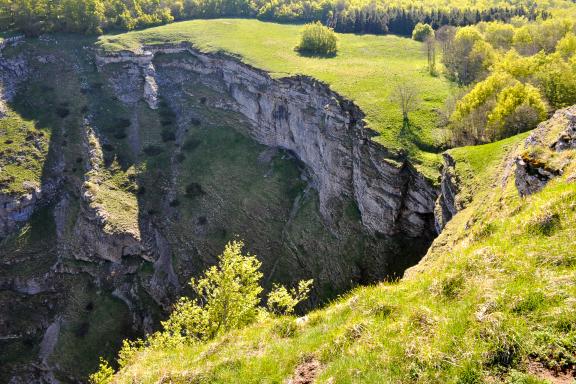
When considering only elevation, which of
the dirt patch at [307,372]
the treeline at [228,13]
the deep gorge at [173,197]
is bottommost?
the deep gorge at [173,197]

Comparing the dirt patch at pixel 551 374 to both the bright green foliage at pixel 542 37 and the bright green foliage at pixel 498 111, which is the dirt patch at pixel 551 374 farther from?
the bright green foliage at pixel 542 37

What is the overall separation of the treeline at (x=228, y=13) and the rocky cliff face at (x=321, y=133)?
20128 millimetres

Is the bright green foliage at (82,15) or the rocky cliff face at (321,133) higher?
the bright green foliage at (82,15)

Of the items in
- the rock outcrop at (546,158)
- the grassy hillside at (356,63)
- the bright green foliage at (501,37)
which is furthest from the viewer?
the bright green foliage at (501,37)

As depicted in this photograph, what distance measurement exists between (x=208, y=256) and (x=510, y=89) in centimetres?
4743

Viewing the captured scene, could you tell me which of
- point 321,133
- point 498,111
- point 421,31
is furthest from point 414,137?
point 421,31

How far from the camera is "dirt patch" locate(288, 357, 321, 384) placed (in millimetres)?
12406

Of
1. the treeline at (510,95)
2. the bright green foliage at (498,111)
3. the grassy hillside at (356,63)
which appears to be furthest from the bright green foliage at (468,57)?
the bright green foliage at (498,111)

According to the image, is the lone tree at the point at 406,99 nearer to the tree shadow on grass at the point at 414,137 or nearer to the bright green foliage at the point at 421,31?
the tree shadow on grass at the point at 414,137

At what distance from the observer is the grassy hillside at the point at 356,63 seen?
4628cm

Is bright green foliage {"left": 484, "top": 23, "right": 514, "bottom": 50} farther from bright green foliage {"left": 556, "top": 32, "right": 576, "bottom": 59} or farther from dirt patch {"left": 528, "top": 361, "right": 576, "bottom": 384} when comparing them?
dirt patch {"left": 528, "top": 361, "right": 576, "bottom": 384}

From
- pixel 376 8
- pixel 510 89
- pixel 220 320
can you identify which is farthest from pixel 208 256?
pixel 376 8

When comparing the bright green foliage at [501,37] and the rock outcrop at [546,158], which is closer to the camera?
the rock outcrop at [546,158]

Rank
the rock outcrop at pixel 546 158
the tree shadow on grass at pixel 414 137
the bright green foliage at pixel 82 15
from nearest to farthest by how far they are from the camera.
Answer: the rock outcrop at pixel 546 158
the tree shadow on grass at pixel 414 137
the bright green foliage at pixel 82 15
